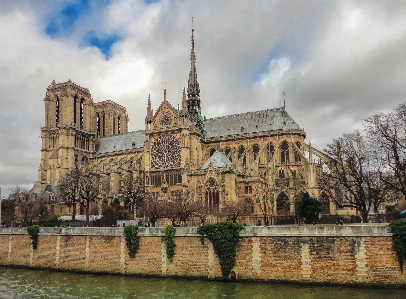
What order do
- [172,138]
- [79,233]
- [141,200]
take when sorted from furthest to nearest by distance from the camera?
1. [172,138]
2. [141,200]
3. [79,233]

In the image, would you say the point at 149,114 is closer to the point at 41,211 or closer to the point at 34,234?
the point at 41,211

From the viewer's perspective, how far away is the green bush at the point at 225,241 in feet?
106

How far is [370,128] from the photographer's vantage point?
125 feet

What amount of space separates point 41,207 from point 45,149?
22883mm

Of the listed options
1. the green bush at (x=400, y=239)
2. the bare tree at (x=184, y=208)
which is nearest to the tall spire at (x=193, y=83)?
the bare tree at (x=184, y=208)

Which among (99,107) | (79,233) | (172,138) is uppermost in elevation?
(99,107)

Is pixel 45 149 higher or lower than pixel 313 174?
higher

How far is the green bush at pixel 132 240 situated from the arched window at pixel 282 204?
23.4m

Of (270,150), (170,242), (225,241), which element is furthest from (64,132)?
(225,241)

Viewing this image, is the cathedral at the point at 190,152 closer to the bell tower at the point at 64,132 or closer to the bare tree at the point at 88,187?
the bell tower at the point at 64,132

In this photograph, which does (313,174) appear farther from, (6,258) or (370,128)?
(6,258)

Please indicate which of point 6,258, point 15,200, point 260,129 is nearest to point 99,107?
point 15,200

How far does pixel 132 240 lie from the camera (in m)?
36.7

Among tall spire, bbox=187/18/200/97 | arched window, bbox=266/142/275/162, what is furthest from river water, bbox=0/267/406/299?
tall spire, bbox=187/18/200/97
